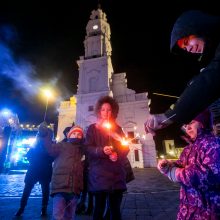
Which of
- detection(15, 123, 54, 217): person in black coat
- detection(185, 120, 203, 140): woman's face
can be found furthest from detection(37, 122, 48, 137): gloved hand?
detection(185, 120, 203, 140): woman's face

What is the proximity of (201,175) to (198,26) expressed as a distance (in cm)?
120

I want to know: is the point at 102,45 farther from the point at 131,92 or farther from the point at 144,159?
the point at 144,159

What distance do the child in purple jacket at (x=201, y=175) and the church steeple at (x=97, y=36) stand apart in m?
34.3

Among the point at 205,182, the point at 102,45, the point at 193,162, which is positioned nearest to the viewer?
the point at 205,182

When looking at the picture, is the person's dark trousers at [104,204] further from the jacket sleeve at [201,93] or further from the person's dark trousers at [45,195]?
the person's dark trousers at [45,195]

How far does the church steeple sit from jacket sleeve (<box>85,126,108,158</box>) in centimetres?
3318

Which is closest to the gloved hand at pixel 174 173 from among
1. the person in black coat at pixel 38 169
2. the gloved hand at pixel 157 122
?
the gloved hand at pixel 157 122

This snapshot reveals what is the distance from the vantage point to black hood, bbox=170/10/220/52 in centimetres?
123

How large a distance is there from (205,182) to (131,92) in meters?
30.9

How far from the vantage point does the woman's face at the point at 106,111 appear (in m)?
3.43

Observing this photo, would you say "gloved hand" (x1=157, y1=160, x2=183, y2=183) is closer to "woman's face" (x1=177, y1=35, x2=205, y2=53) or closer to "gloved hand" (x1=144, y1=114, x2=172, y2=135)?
"gloved hand" (x1=144, y1=114, x2=172, y2=135)

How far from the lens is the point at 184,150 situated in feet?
6.62

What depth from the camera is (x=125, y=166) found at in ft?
10.2

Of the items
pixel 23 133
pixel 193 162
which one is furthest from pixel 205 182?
pixel 23 133
